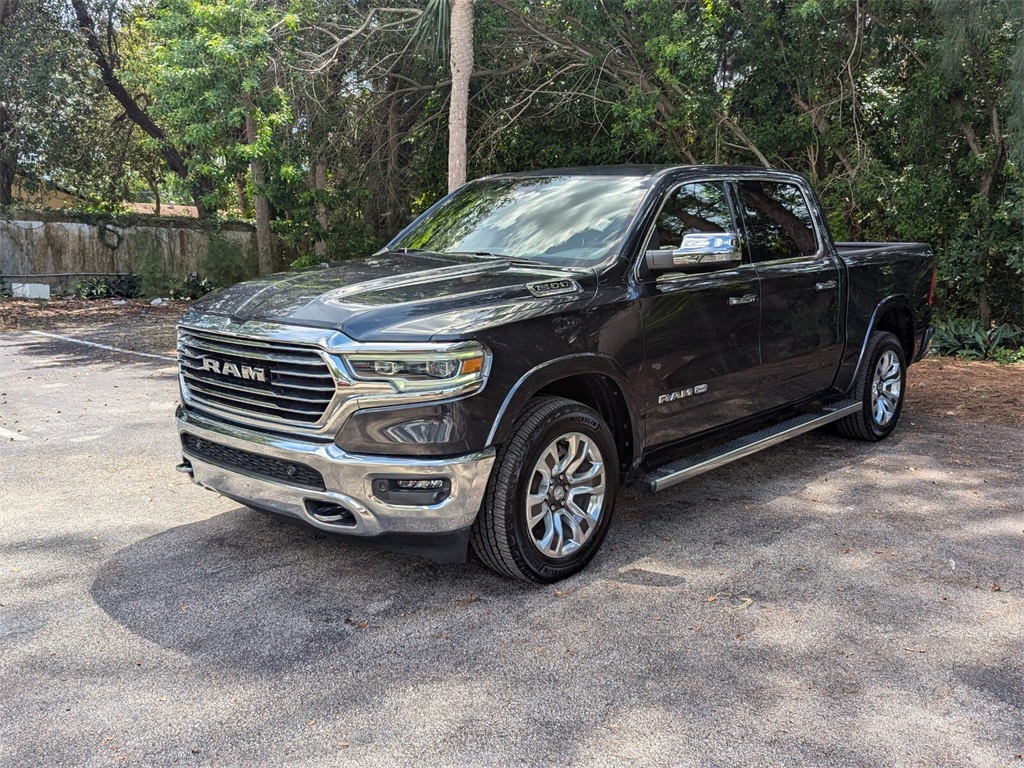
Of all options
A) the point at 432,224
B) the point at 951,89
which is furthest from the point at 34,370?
the point at 951,89

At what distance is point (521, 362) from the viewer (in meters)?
3.84

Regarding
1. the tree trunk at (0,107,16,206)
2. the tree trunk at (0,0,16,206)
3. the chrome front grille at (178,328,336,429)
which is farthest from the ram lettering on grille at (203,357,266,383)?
the tree trunk at (0,107,16,206)

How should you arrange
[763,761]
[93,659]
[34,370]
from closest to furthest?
[763,761] → [93,659] → [34,370]

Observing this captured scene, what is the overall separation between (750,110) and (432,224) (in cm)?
898

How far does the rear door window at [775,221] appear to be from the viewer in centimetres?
543

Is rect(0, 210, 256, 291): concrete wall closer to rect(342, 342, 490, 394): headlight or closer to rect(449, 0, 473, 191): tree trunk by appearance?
rect(449, 0, 473, 191): tree trunk

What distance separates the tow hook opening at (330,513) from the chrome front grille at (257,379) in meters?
0.33

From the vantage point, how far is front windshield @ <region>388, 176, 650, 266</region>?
4680 mm

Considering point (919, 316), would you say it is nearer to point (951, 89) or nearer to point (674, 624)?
point (674, 624)

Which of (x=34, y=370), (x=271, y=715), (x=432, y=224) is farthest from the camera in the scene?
(x=34, y=370)

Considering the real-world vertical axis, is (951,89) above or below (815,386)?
above

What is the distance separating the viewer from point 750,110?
1304cm

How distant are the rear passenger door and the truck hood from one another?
60.4 inches

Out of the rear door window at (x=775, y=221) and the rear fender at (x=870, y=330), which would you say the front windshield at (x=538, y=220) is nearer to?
the rear door window at (x=775, y=221)
